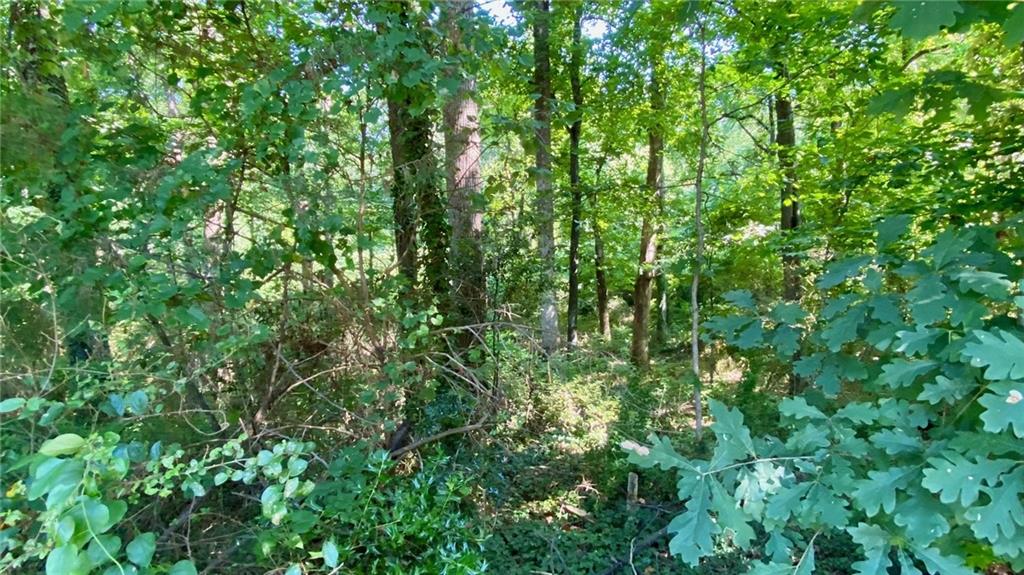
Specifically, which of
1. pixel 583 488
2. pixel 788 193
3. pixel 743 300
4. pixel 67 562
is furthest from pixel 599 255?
pixel 67 562

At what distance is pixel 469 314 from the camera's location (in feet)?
10.8

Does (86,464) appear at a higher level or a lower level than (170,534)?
higher

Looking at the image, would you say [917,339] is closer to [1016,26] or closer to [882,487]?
[882,487]

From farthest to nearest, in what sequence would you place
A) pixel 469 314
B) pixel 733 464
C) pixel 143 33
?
pixel 469 314, pixel 143 33, pixel 733 464

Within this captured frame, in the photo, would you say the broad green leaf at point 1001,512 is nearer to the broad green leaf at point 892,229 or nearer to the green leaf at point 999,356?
the green leaf at point 999,356

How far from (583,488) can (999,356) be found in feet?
9.55

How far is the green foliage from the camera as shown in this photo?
1.22 meters

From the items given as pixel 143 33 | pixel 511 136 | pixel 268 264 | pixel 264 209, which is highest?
pixel 143 33

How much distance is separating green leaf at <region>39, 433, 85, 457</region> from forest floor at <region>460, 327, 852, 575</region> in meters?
2.06

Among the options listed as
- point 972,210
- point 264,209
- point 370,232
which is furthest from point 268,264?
point 972,210

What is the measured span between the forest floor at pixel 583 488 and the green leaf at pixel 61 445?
6.75 feet

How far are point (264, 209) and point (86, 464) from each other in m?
1.54

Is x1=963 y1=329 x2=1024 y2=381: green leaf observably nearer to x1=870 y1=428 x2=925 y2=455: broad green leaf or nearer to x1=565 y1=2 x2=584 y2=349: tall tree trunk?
x1=870 y1=428 x2=925 y2=455: broad green leaf

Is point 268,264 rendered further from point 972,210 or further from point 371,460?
point 972,210
